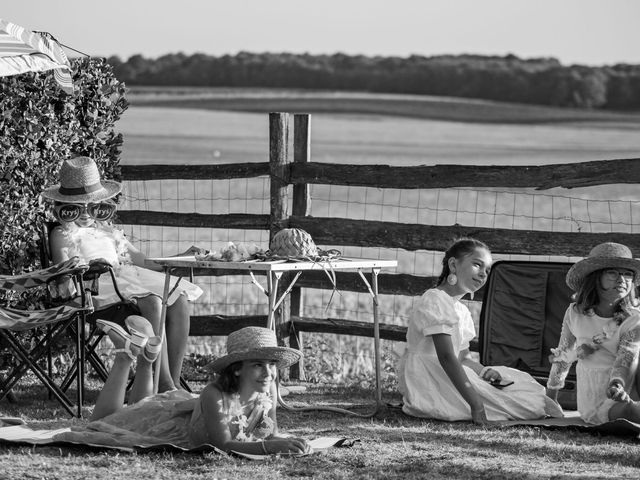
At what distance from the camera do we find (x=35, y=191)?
6.73 metres

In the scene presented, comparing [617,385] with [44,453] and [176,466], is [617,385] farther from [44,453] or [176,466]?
[44,453]

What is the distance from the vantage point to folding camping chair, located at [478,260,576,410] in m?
6.78

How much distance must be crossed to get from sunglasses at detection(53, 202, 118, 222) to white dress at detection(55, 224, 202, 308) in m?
0.07

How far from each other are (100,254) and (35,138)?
779 mm

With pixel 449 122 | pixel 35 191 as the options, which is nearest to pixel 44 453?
pixel 35 191

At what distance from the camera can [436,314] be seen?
19.6 ft

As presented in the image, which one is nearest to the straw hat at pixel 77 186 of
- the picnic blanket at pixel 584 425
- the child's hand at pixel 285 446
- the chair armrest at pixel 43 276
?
the chair armrest at pixel 43 276

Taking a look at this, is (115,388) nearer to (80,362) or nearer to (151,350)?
(151,350)

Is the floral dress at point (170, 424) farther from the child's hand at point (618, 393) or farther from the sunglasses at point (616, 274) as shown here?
the sunglasses at point (616, 274)

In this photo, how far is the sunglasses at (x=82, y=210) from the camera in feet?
20.7

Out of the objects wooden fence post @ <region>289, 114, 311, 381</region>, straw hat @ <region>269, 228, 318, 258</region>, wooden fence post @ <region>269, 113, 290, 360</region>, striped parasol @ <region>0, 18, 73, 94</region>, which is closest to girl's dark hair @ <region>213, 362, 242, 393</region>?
straw hat @ <region>269, 228, 318, 258</region>

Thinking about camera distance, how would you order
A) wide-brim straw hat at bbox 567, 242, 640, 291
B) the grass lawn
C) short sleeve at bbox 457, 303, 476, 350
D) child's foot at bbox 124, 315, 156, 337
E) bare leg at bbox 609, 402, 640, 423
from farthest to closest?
short sleeve at bbox 457, 303, 476, 350 → wide-brim straw hat at bbox 567, 242, 640, 291 → bare leg at bbox 609, 402, 640, 423 → child's foot at bbox 124, 315, 156, 337 → the grass lawn

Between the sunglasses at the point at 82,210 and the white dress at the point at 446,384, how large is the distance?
1786 millimetres

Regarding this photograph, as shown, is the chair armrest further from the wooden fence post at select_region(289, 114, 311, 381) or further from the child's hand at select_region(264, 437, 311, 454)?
the wooden fence post at select_region(289, 114, 311, 381)
